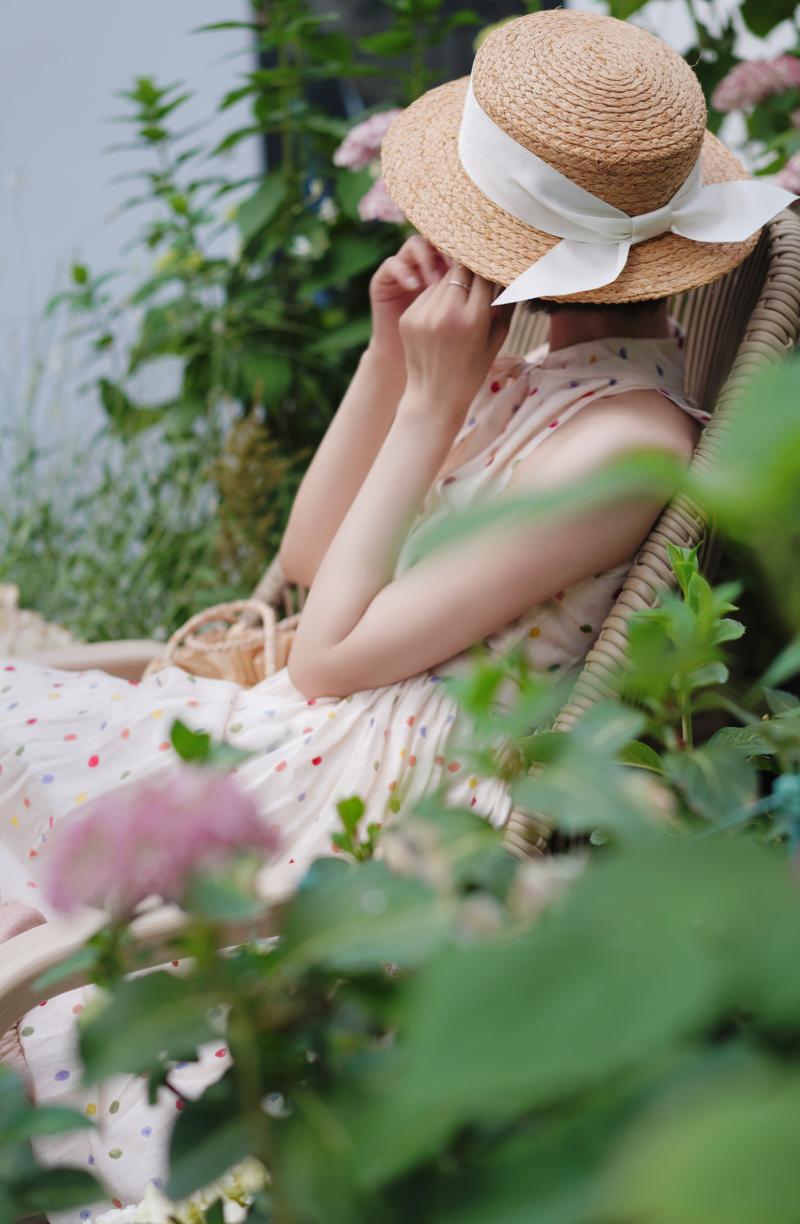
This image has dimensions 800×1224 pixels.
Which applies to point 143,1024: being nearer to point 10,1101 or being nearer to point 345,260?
point 10,1101

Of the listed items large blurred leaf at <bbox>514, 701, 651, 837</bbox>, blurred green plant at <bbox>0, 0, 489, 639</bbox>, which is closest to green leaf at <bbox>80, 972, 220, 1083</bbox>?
large blurred leaf at <bbox>514, 701, 651, 837</bbox>

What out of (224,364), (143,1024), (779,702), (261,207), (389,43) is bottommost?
(224,364)

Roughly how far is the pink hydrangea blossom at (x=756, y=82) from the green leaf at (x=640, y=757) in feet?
4.14

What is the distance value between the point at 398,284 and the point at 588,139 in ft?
1.10

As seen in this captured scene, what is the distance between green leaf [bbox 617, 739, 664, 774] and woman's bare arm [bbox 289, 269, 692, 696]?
0.33 m

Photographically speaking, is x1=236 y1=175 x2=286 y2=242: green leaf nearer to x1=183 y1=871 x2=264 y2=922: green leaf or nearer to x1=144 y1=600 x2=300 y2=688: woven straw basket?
x1=144 y1=600 x2=300 y2=688: woven straw basket

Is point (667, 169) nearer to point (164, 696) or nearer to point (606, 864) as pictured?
point (164, 696)

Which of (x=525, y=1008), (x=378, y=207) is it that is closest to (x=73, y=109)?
(x=378, y=207)

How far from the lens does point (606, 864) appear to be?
0.81 feet

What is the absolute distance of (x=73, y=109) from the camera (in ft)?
10.2

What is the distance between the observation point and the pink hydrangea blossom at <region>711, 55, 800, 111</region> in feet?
5.13

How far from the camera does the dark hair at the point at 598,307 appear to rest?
3.62 ft

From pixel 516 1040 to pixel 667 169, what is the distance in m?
0.95

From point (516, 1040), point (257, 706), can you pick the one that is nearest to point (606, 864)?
point (516, 1040)
